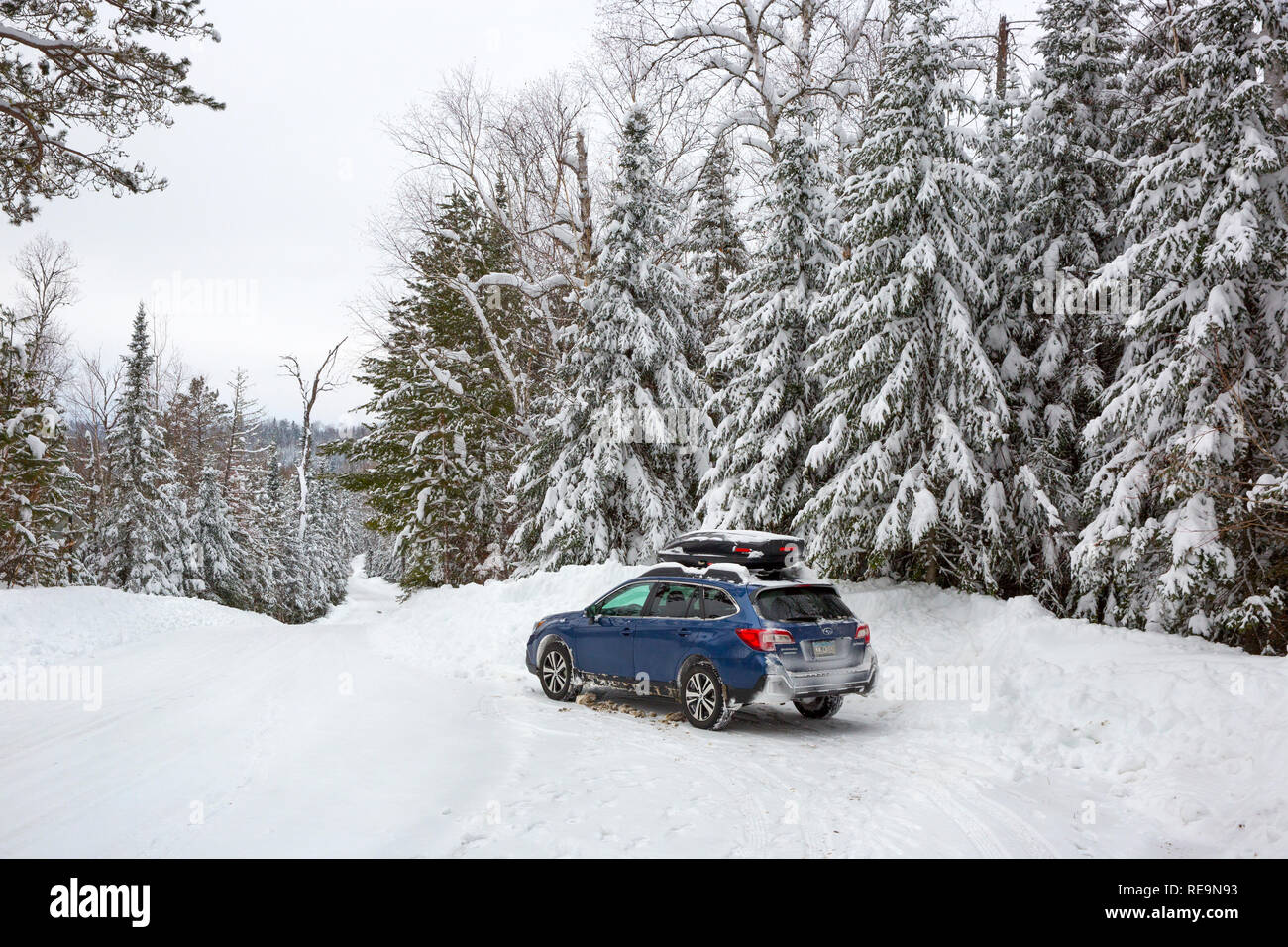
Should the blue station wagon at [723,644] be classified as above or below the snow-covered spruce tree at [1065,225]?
below

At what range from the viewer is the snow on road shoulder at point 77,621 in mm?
15320

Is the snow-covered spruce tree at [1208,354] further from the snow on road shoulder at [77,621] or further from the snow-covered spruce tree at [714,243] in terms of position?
the snow on road shoulder at [77,621]

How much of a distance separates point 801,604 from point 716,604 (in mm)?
980

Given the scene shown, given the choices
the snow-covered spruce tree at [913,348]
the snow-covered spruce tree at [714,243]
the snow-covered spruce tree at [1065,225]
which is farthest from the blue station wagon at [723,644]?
the snow-covered spruce tree at [714,243]

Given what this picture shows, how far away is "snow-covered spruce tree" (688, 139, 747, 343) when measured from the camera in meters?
24.4

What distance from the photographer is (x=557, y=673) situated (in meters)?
11.3

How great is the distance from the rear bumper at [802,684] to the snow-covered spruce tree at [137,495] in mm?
33629

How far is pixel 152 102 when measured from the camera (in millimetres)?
9461

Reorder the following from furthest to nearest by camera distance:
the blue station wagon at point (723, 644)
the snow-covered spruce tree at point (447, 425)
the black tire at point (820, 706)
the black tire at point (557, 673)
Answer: the snow-covered spruce tree at point (447, 425)
the black tire at point (557, 673)
the black tire at point (820, 706)
the blue station wagon at point (723, 644)

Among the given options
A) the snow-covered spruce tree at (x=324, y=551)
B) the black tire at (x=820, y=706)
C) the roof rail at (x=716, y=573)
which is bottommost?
the snow-covered spruce tree at (x=324, y=551)

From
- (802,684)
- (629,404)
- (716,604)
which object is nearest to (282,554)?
(629,404)

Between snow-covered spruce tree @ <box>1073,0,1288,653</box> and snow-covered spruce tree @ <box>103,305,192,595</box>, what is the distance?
35.6 meters

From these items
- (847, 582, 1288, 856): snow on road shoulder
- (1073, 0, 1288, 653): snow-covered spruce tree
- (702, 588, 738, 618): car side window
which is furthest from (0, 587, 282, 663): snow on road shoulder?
(1073, 0, 1288, 653): snow-covered spruce tree
